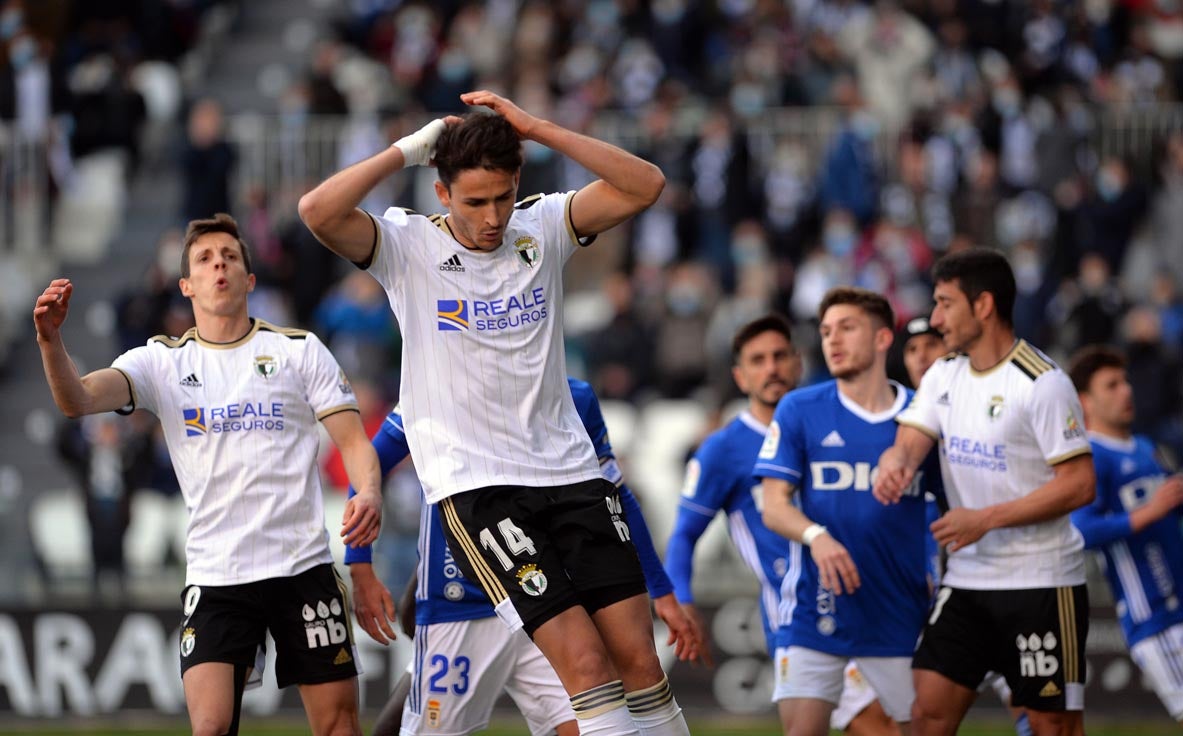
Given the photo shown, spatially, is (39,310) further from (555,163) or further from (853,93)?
(853,93)

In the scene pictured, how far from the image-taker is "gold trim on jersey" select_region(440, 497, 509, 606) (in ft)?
22.9

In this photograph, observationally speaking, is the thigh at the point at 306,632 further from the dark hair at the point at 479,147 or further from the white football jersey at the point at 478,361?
the dark hair at the point at 479,147

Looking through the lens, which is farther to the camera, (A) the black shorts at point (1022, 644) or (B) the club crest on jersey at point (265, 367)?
(A) the black shorts at point (1022, 644)

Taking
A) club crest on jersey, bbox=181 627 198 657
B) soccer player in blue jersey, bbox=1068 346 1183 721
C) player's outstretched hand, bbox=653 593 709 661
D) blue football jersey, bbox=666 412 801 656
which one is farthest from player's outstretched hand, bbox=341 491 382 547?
soccer player in blue jersey, bbox=1068 346 1183 721

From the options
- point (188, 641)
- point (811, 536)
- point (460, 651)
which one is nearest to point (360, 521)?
point (188, 641)

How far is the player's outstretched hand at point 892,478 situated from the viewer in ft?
27.3

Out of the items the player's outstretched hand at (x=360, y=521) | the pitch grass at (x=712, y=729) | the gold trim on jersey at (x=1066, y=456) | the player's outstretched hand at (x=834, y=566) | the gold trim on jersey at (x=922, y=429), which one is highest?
the gold trim on jersey at (x=922, y=429)

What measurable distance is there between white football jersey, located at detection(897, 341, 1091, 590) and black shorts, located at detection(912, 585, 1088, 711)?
0.08m

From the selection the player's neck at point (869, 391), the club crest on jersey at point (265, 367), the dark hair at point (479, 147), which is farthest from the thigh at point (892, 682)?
the dark hair at point (479, 147)

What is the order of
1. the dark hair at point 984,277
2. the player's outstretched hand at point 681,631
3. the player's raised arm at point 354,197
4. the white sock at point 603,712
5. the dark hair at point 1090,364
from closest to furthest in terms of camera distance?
the white sock at point 603,712, the player's raised arm at point 354,197, the player's outstretched hand at point 681,631, the dark hair at point 984,277, the dark hair at point 1090,364

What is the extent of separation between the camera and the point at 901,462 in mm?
8422

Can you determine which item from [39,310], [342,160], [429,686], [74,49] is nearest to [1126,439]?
[429,686]

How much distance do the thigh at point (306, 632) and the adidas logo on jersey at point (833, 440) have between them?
2.66m

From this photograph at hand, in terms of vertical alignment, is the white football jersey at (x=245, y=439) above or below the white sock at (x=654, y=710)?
above
